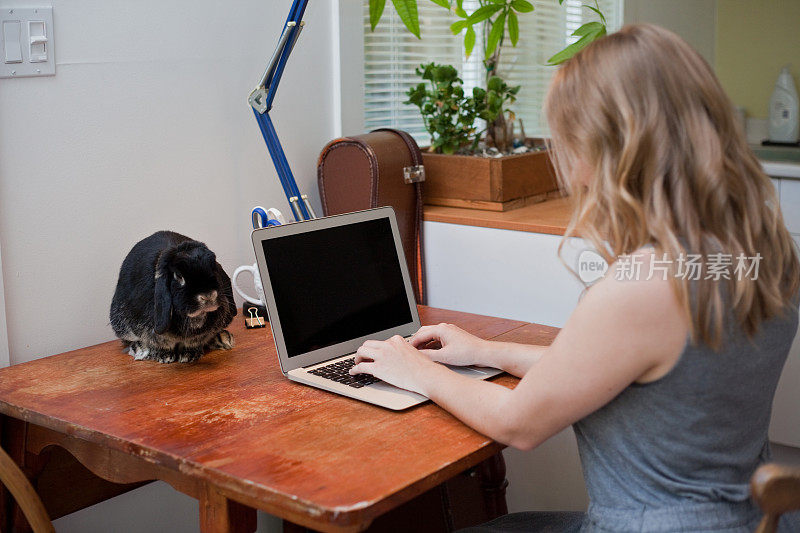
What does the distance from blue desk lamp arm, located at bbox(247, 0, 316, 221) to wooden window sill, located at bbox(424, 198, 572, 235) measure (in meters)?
0.49

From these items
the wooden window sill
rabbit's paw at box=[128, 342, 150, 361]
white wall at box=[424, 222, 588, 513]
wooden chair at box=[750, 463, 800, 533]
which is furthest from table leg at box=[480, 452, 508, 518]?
wooden chair at box=[750, 463, 800, 533]

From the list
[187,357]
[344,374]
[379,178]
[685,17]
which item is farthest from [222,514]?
[685,17]

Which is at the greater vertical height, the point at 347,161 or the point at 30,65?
the point at 30,65

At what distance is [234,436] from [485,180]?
124cm

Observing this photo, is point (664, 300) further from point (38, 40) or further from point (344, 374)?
point (38, 40)

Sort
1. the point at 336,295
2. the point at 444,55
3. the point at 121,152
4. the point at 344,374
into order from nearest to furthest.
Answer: the point at 344,374 → the point at 336,295 → the point at 121,152 → the point at 444,55

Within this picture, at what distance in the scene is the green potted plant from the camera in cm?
225

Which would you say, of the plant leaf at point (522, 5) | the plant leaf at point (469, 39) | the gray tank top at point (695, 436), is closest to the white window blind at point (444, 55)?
the plant leaf at point (522, 5)

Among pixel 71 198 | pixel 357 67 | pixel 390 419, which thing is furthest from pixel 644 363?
pixel 357 67

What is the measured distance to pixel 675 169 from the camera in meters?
1.01

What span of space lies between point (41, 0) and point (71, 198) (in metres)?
0.36

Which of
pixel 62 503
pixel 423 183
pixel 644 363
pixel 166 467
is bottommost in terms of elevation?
pixel 62 503

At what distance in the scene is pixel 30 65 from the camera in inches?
61.1

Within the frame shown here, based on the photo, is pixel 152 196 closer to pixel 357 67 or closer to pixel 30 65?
pixel 30 65
